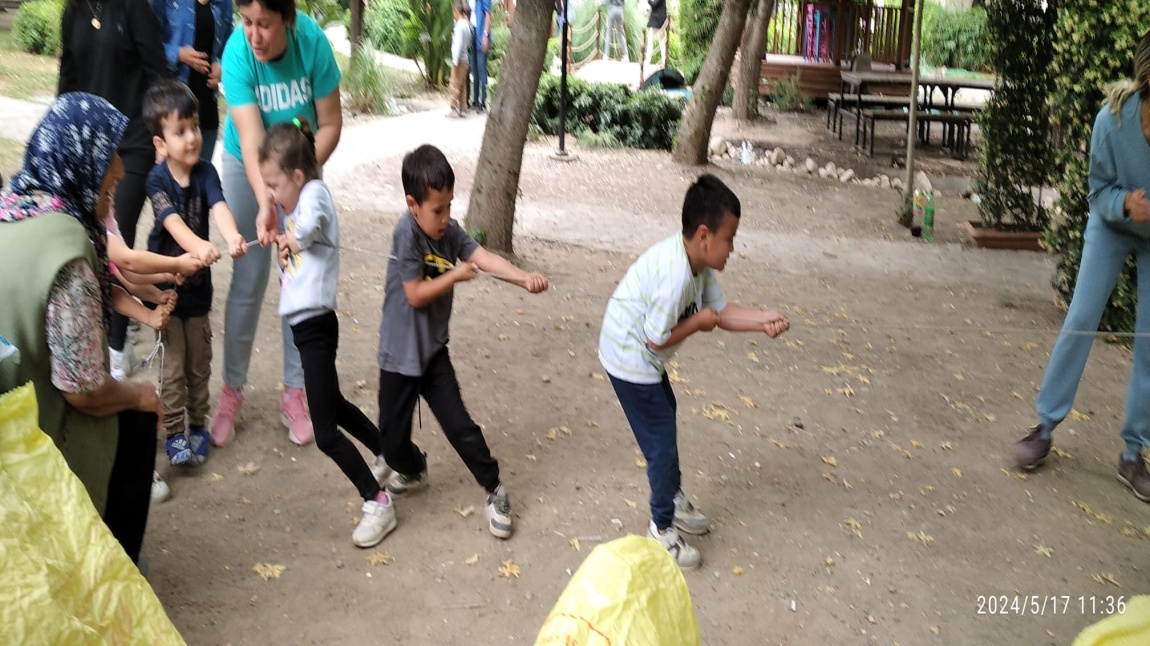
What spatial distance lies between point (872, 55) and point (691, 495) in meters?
16.7

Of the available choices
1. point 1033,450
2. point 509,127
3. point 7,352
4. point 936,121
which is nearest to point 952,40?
point 936,121

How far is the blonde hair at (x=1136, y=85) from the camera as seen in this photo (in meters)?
3.96

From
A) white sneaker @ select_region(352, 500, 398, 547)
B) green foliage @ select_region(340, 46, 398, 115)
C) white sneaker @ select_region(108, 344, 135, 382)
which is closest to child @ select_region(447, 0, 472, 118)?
green foliage @ select_region(340, 46, 398, 115)

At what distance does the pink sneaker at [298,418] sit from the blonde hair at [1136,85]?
3684 millimetres

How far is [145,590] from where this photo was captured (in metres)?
2.54

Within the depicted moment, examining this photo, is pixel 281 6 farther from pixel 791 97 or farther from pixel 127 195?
pixel 791 97

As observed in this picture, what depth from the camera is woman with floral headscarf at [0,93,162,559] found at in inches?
98.3

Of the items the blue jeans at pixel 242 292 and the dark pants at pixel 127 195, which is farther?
the dark pants at pixel 127 195

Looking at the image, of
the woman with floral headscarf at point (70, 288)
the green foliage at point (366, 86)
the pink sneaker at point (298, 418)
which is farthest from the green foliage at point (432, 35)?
the woman with floral headscarf at point (70, 288)

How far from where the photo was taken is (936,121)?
14320mm

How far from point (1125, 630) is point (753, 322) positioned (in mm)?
1828

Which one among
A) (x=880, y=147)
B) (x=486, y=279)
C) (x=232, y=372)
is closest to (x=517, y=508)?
(x=232, y=372)

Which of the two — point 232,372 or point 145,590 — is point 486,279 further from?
point 145,590

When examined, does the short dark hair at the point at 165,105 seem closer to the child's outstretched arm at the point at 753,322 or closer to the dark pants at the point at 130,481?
the dark pants at the point at 130,481
